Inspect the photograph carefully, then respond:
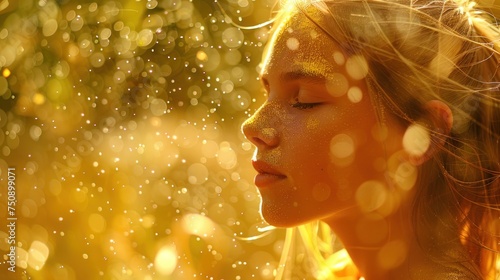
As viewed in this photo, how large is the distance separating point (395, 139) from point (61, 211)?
0.59 meters

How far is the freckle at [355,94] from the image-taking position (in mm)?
563

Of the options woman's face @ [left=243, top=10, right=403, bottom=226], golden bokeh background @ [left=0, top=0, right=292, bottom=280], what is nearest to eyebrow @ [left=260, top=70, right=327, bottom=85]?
woman's face @ [left=243, top=10, right=403, bottom=226]

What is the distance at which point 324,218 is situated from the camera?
1.97 feet

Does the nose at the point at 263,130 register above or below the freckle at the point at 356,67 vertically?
below

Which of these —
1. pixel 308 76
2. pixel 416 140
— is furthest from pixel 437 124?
pixel 308 76

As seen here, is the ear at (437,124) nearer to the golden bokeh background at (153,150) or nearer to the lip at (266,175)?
the lip at (266,175)

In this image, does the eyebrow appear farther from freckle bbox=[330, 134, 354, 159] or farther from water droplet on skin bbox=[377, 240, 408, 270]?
water droplet on skin bbox=[377, 240, 408, 270]

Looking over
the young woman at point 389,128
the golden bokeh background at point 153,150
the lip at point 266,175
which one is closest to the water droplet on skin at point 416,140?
the young woman at point 389,128

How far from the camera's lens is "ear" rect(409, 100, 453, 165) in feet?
1.85

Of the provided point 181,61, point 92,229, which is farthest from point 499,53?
point 92,229

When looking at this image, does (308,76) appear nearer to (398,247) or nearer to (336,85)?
(336,85)

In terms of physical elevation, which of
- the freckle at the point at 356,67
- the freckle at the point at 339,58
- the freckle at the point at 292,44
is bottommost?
the freckle at the point at 356,67

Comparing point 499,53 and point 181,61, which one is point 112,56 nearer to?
point 181,61

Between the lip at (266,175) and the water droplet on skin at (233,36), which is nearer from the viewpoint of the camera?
the lip at (266,175)
